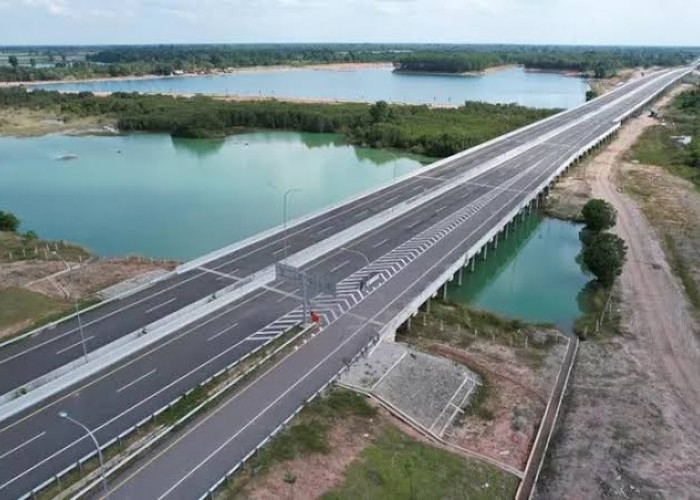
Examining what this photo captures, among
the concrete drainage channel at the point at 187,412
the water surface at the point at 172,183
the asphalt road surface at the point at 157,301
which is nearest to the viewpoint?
the concrete drainage channel at the point at 187,412

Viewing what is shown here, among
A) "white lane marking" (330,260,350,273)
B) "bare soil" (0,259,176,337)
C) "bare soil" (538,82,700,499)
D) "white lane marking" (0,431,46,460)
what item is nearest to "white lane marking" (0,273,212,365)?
"bare soil" (0,259,176,337)

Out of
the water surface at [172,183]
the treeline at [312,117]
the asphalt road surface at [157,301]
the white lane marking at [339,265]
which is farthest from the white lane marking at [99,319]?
the treeline at [312,117]

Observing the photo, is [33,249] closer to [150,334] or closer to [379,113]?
[150,334]

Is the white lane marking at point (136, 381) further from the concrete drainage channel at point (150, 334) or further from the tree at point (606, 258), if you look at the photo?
the tree at point (606, 258)

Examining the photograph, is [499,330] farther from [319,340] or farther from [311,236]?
[311,236]

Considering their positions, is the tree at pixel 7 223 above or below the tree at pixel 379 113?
below

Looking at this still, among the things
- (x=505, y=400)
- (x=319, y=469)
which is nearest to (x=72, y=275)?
(x=319, y=469)
